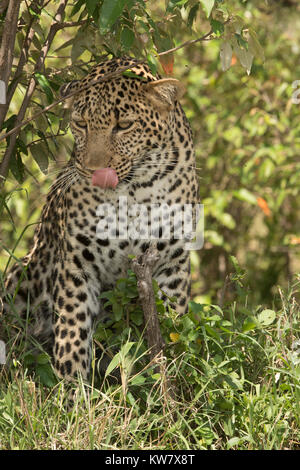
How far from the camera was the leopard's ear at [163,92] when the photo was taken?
15.5 feet

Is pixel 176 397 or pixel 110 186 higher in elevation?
pixel 110 186

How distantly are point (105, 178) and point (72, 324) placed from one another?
90cm

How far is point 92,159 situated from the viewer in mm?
4570

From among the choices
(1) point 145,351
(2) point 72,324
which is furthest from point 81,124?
(1) point 145,351

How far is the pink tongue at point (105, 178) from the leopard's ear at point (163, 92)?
1.66 feet

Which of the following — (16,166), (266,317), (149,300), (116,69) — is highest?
(116,69)

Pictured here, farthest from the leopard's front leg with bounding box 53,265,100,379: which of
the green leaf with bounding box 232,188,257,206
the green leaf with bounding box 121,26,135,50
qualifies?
the green leaf with bounding box 232,188,257,206

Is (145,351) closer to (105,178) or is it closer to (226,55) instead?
(105,178)

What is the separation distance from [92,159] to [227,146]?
444 cm

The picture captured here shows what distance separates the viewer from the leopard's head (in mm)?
4629

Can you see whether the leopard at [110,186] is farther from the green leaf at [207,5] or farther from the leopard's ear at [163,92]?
the green leaf at [207,5]

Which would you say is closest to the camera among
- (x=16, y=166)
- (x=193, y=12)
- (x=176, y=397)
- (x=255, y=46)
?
(x=176, y=397)

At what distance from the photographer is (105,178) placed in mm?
4547
